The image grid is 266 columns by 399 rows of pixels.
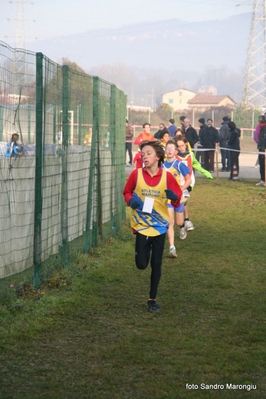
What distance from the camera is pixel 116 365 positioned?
6.41 meters

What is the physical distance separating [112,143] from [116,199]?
1142 mm

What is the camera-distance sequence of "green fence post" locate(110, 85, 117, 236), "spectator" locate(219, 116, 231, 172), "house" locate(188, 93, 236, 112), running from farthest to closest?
"house" locate(188, 93, 236, 112)
"spectator" locate(219, 116, 231, 172)
"green fence post" locate(110, 85, 117, 236)

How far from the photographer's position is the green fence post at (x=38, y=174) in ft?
28.7

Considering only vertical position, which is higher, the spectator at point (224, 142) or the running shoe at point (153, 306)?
the spectator at point (224, 142)

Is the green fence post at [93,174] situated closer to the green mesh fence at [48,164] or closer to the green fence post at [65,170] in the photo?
the green mesh fence at [48,164]

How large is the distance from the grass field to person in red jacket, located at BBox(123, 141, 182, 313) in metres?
0.50

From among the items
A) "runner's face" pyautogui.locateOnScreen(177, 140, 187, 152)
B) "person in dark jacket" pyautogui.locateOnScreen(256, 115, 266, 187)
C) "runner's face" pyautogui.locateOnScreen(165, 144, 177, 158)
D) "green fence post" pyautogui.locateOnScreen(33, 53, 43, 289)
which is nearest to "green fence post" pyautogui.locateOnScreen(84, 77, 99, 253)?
"runner's face" pyautogui.locateOnScreen(165, 144, 177, 158)

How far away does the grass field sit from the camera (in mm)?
5941

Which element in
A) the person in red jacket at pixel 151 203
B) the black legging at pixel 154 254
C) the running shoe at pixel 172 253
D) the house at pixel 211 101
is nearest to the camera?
the person in red jacket at pixel 151 203

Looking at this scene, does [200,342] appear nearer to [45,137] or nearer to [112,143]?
[45,137]

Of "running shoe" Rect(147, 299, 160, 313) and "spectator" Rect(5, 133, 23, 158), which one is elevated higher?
"spectator" Rect(5, 133, 23, 158)

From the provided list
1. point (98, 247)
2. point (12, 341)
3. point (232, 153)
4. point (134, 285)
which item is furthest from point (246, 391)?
point (232, 153)

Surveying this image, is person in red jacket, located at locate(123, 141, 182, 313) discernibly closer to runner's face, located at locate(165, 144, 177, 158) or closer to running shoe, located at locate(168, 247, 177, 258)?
running shoe, located at locate(168, 247, 177, 258)

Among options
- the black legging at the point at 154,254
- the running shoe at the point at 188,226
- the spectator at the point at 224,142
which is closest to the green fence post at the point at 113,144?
the running shoe at the point at 188,226
